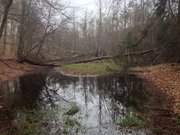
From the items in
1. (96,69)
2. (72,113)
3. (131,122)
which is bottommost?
(131,122)

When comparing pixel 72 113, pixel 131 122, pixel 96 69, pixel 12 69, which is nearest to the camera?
pixel 131 122

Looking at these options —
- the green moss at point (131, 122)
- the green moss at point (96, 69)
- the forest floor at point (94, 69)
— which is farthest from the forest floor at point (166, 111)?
the green moss at point (96, 69)

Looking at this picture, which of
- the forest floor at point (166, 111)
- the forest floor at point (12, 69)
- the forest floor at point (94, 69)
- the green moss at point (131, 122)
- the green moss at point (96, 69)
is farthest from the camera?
the green moss at point (96, 69)

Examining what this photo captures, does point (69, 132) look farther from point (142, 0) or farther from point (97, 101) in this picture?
point (142, 0)

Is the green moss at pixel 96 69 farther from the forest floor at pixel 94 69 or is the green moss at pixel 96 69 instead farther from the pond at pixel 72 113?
the pond at pixel 72 113

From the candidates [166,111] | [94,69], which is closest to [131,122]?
[166,111]

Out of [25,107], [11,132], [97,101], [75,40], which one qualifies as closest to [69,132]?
[11,132]

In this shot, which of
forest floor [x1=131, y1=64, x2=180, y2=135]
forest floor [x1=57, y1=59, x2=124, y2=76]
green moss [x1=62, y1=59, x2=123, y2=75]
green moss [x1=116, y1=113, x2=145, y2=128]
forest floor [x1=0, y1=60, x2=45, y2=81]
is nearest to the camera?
forest floor [x1=131, y1=64, x2=180, y2=135]

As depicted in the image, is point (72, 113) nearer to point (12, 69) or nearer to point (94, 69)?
point (12, 69)

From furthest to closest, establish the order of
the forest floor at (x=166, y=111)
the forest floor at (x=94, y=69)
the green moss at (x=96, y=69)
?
the green moss at (x=96, y=69) → the forest floor at (x=94, y=69) → the forest floor at (x=166, y=111)

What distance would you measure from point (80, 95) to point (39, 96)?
211 cm

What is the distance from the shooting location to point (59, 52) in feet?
146

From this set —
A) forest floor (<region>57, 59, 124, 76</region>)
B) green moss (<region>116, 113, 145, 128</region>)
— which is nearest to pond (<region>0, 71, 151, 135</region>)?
green moss (<region>116, 113, 145, 128</region>)

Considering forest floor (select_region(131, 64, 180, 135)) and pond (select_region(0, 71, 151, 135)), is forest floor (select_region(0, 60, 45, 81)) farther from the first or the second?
forest floor (select_region(131, 64, 180, 135))
